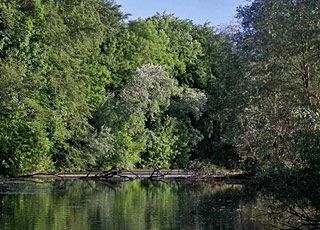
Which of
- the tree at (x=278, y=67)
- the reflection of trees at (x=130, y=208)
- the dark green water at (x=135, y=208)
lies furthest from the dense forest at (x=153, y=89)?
the reflection of trees at (x=130, y=208)

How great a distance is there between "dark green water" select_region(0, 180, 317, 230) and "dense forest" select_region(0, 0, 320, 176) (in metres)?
1.74

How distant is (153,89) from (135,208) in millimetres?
26119

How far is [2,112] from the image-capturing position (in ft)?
107

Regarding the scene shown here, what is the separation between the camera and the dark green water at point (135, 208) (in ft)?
55.3

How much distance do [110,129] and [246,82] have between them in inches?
577

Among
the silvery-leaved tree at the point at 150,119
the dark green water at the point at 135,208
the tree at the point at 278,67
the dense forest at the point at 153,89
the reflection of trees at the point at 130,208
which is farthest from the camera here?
the silvery-leaved tree at the point at 150,119

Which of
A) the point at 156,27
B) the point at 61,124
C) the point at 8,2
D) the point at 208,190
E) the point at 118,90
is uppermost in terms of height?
the point at 156,27

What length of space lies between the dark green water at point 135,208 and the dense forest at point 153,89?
174cm

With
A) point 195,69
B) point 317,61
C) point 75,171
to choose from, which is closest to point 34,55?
point 75,171

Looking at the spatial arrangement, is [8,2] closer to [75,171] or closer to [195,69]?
[75,171]

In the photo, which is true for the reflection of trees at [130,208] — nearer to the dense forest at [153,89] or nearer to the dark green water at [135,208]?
the dark green water at [135,208]

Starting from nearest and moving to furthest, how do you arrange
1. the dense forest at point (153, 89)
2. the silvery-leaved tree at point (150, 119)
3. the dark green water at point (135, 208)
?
the dark green water at point (135, 208) < the dense forest at point (153, 89) < the silvery-leaved tree at point (150, 119)

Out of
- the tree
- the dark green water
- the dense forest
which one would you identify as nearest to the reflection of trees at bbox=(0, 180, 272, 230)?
the dark green water

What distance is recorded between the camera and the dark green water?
16859 millimetres
